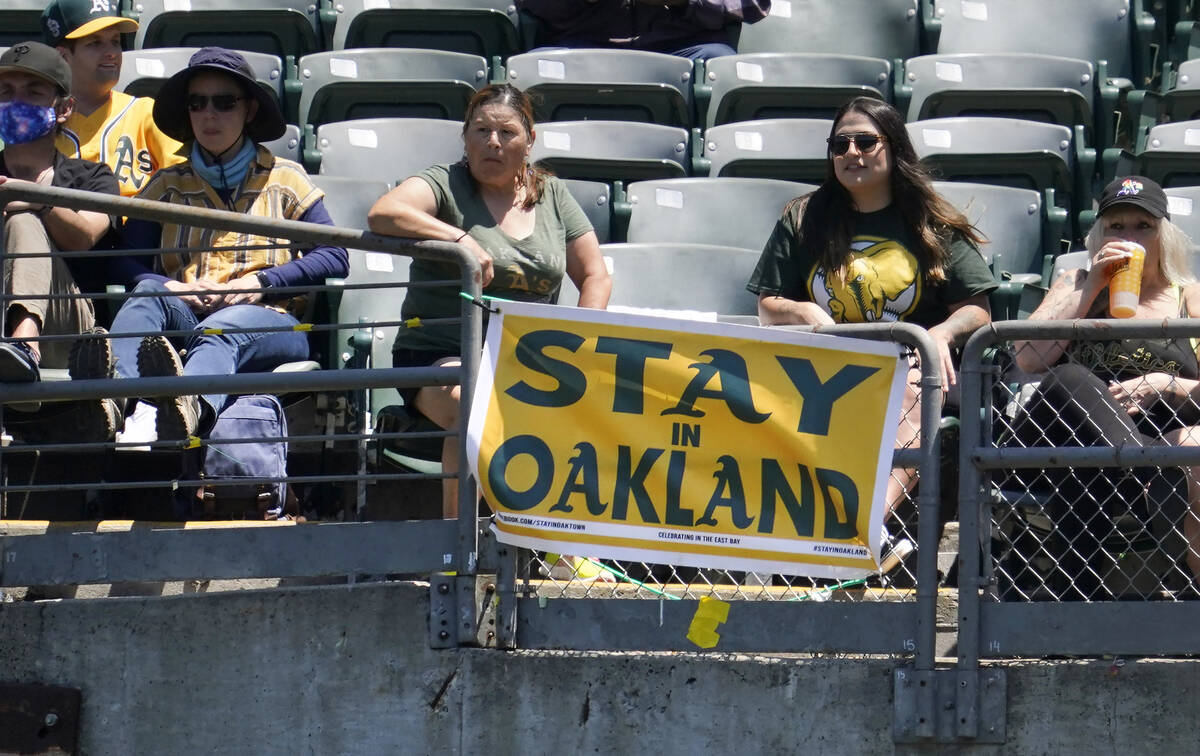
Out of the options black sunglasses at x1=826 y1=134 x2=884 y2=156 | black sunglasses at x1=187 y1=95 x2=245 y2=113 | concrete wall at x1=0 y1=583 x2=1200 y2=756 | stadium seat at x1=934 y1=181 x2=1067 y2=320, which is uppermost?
black sunglasses at x1=187 y1=95 x2=245 y2=113

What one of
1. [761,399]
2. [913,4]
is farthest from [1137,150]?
[761,399]

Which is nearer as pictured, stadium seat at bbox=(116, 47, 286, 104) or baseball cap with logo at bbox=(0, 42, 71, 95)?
baseball cap with logo at bbox=(0, 42, 71, 95)

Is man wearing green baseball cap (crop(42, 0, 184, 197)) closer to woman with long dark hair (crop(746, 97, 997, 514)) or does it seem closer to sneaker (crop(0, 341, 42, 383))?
sneaker (crop(0, 341, 42, 383))

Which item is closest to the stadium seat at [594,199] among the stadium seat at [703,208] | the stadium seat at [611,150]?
the stadium seat at [703,208]

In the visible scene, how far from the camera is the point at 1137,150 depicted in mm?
7223

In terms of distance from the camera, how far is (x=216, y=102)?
5512 millimetres

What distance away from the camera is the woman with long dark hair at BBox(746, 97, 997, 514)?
5.11 meters

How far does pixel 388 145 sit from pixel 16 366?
2646mm

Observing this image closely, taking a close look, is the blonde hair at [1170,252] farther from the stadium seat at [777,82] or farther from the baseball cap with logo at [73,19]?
the baseball cap with logo at [73,19]

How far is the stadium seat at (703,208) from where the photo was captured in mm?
6371

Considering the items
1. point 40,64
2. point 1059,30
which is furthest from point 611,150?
point 1059,30

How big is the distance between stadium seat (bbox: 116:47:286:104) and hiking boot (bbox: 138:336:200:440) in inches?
96.9

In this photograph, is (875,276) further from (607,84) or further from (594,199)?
(607,84)

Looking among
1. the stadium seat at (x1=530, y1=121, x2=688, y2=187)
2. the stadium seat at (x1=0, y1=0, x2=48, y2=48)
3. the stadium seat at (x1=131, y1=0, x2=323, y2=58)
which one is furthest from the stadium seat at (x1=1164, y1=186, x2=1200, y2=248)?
the stadium seat at (x1=0, y1=0, x2=48, y2=48)
